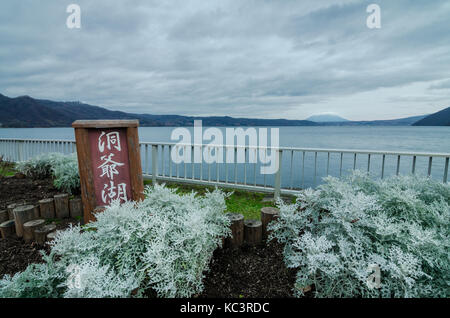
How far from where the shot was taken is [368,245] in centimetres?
181

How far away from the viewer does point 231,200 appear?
480 centimetres

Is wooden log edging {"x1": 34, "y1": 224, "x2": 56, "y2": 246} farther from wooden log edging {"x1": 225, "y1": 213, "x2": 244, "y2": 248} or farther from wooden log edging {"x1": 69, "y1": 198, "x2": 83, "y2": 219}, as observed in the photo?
wooden log edging {"x1": 225, "y1": 213, "x2": 244, "y2": 248}

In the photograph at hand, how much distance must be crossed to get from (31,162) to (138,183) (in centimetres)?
404

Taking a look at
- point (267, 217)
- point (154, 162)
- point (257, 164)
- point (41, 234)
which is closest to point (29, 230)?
point (41, 234)

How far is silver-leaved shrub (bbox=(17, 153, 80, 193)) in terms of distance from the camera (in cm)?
427

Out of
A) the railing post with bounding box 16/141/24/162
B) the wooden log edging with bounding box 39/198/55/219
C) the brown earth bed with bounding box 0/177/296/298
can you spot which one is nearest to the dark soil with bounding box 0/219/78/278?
the brown earth bed with bounding box 0/177/296/298

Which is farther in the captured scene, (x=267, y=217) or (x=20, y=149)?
(x=20, y=149)

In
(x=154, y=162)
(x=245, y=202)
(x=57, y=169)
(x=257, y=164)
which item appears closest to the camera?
(x=57, y=169)

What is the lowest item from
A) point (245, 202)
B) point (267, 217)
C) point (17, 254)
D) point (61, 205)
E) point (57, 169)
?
point (245, 202)

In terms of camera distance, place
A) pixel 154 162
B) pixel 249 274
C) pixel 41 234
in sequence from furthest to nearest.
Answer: pixel 154 162 < pixel 41 234 < pixel 249 274

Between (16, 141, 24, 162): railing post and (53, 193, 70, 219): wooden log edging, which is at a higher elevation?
(16, 141, 24, 162): railing post

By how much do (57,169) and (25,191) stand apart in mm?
648

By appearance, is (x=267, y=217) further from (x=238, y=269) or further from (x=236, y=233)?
(x=238, y=269)

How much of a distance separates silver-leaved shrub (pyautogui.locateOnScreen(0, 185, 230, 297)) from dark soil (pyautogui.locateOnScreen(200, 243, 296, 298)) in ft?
0.55
